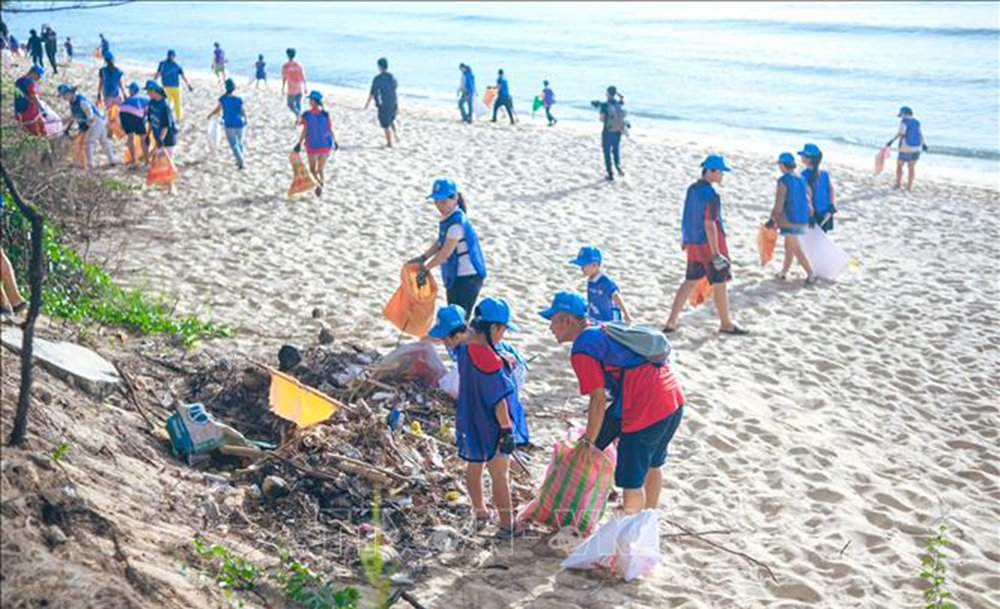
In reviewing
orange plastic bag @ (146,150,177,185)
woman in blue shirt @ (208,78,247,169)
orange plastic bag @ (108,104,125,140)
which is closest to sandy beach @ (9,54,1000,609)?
orange plastic bag @ (146,150,177,185)

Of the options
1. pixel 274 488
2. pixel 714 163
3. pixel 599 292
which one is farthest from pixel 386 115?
pixel 274 488

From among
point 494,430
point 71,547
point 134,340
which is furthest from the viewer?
point 134,340

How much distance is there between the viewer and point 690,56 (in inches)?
1916

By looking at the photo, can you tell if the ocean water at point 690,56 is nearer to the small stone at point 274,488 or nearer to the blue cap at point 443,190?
the blue cap at point 443,190

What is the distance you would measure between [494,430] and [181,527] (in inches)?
63.8

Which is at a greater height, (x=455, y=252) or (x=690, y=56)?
(x=690, y=56)

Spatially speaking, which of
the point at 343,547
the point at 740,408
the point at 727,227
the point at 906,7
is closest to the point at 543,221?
the point at 727,227

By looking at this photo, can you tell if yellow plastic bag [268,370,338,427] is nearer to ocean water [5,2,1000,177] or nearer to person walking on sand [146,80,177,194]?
person walking on sand [146,80,177,194]

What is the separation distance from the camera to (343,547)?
508 cm

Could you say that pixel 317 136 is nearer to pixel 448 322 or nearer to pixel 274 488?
pixel 448 322

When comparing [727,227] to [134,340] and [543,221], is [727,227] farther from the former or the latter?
[134,340]

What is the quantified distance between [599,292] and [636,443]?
234 centimetres

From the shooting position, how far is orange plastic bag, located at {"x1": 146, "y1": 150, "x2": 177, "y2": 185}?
12625 mm

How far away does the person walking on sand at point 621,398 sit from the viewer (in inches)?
194
